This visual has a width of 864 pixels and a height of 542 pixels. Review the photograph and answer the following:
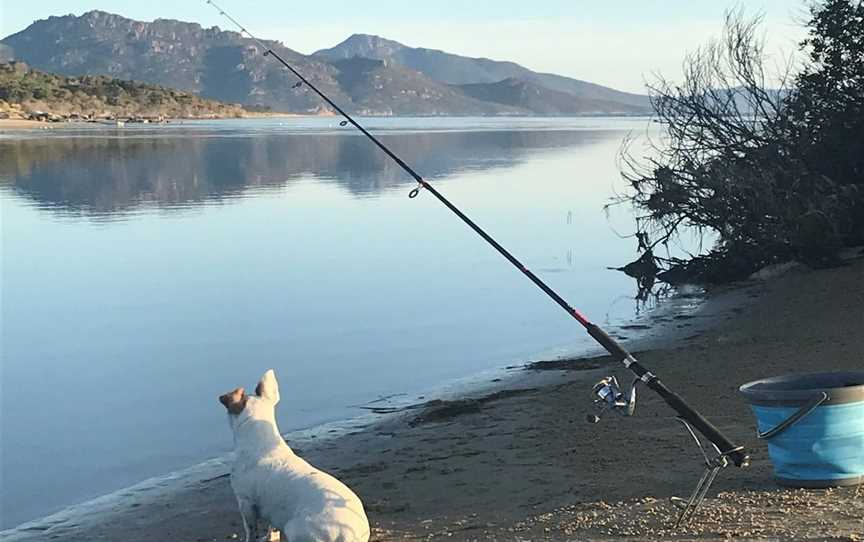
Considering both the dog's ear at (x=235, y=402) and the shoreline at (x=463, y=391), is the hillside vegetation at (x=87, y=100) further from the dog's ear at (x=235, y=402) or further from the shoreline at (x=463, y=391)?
the dog's ear at (x=235, y=402)

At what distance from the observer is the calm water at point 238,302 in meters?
10.2

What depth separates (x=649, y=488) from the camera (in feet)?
21.6

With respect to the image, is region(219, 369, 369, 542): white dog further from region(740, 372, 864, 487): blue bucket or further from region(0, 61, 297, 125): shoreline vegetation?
region(0, 61, 297, 125): shoreline vegetation

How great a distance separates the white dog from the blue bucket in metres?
2.00

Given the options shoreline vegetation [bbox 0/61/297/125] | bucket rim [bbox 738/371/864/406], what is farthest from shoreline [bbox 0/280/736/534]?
shoreline vegetation [bbox 0/61/297/125]

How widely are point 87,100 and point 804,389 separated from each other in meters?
119

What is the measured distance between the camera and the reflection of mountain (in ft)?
110

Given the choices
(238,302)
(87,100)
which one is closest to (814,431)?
(238,302)

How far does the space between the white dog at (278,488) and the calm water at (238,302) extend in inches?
107

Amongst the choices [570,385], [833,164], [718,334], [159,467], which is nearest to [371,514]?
[159,467]

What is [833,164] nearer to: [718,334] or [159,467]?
[718,334]

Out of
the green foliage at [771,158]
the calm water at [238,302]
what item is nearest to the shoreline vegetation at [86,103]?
the calm water at [238,302]

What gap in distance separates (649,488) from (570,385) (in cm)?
412

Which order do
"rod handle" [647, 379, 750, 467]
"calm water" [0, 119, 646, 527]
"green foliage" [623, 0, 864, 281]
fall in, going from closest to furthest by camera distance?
"rod handle" [647, 379, 750, 467] → "calm water" [0, 119, 646, 527] → "green foliage" [623, 0, 864, 281]
